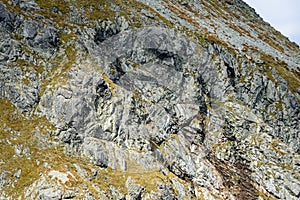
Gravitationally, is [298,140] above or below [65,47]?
above

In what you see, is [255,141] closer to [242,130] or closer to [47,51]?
[242,130]

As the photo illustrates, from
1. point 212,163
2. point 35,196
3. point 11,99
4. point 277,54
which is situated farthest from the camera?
point 277,54

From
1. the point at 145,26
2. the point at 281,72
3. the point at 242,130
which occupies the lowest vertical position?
the point at 242,130

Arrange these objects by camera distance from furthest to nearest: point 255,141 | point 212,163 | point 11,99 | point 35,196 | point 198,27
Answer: point 198,27
point 255,141
point 212,163
point 11,99
point 35,196

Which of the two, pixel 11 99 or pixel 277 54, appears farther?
pixel 277 54

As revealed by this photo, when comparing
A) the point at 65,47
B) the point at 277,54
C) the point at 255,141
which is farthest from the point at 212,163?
the point at 277,54

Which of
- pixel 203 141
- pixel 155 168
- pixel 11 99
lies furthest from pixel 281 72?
pixel 11 99

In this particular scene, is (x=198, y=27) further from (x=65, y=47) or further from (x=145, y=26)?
(x=65, y=47)
